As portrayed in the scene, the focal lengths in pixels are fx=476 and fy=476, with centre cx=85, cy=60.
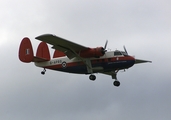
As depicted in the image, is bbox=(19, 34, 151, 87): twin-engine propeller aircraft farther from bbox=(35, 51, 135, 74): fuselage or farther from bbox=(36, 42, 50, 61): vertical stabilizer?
bbox=(36, 42, 50, 61): vertical stabilizer

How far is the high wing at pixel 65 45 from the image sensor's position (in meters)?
52.4

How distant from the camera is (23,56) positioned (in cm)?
5719

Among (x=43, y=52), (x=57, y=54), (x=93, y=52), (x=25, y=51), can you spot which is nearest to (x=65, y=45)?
(x=93, y=52)

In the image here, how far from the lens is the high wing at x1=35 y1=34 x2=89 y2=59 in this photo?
2062 inches

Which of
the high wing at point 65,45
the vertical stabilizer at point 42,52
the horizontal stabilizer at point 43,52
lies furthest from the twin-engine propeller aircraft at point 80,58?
the vertical stabilizer at point 42,52

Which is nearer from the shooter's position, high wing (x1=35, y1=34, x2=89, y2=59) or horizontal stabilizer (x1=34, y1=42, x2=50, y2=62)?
high wing (x1=35, y1=34, x2=89, y2=59)

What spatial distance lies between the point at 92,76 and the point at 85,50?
311 centimetres

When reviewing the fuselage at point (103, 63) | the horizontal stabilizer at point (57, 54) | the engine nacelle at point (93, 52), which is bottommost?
the fuselage at point (103, 63)

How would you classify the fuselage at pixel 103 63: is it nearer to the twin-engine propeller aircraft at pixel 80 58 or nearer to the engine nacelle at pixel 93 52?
the twin-engine propeller aircraft at pixel 80 58

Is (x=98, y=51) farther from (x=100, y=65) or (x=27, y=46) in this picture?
(x=27, y=46)

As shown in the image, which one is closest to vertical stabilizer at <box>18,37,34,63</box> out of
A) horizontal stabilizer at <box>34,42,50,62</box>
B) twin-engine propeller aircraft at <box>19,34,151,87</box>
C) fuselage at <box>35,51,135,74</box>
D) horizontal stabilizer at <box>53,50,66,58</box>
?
twin-engine propeller aircraft at <box>19,34,151,87</box>

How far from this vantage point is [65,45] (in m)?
54.5

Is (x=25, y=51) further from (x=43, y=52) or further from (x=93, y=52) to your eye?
(x=93, y=52)

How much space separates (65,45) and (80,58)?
2459mm
